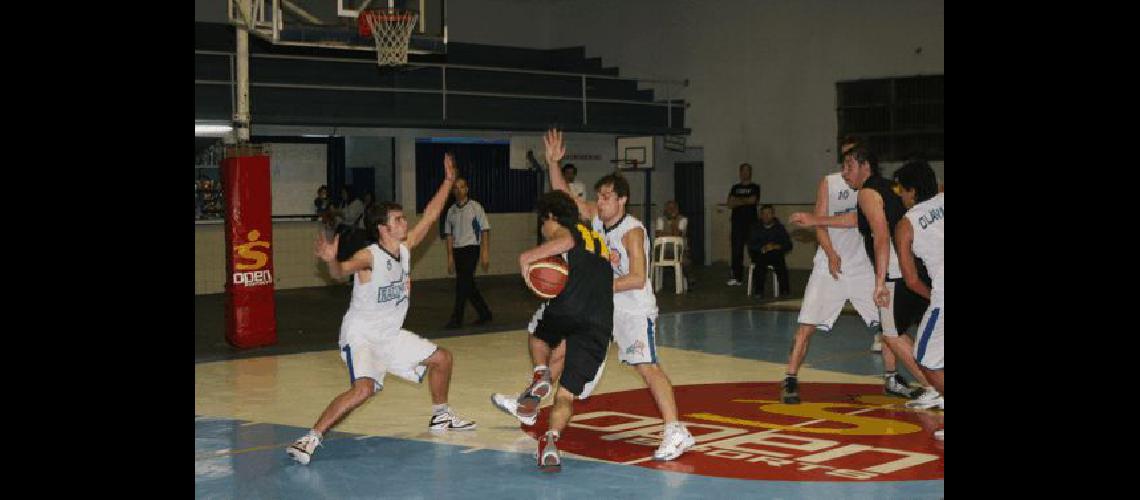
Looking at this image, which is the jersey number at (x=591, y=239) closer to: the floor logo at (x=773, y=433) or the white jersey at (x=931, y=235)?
the floor logo at (x=773, y=433)

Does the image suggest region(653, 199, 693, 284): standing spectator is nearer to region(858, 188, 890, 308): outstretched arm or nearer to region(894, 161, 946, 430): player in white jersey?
region(858, 188, 890, 308): outstretched arm

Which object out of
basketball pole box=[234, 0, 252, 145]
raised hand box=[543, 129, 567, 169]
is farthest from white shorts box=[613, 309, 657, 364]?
basketball pole box=[234, 0, 252, 145]

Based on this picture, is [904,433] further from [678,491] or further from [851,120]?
[851,120]

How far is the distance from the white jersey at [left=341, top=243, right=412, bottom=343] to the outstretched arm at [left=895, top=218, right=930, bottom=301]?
10.2 feet

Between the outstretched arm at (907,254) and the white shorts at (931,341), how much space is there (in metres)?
0.26

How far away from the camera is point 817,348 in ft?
43.5

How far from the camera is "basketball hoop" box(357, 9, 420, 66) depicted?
1652 centimetres

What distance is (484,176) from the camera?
85.6 feet

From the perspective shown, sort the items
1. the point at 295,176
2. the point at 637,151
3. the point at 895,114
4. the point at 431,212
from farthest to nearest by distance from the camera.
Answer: the point at 895,114 < the point at 295,176 < the point at 637,151 < the point at 431,212

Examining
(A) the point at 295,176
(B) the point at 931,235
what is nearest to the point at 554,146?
(B) the point at 931,235

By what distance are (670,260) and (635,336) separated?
1311cm

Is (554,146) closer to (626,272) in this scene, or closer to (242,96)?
(626,272)

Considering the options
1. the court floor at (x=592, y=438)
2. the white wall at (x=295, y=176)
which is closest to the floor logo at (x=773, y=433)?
the court floor at (x=592, y=438)
